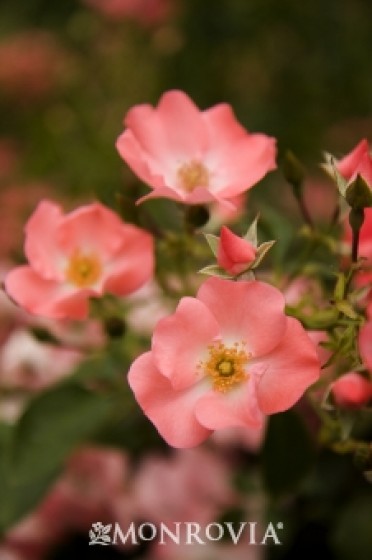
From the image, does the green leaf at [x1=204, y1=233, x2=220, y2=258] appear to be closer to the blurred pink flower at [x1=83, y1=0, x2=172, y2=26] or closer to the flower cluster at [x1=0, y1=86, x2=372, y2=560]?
the flower cluster at [x1=0, y1=86, x2=372, y2=560]

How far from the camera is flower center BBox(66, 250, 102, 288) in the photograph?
663mm

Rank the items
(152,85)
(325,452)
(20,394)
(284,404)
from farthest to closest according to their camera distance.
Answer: (152,85) → (20,394) → (325,452) → (284,404)

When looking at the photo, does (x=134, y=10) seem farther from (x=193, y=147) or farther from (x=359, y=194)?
(x=359, y=194)

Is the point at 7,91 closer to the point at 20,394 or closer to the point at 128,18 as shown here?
the point at 128,18

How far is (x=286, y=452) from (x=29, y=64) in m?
1.17

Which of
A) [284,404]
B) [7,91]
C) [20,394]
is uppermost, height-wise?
[284,404]

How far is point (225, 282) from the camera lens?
20.9 inches

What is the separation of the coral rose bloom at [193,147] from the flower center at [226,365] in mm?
113

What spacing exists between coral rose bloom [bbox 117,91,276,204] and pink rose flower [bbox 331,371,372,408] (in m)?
0.15

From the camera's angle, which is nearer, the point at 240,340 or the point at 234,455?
the point at 240,340

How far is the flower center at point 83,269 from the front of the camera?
2.18 feet

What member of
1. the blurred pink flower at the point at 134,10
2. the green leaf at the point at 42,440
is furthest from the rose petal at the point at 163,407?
the blurred pink flower at the point at 134,10

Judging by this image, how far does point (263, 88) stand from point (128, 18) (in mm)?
235

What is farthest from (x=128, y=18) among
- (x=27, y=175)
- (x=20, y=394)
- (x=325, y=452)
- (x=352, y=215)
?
(x=352, y=215)
